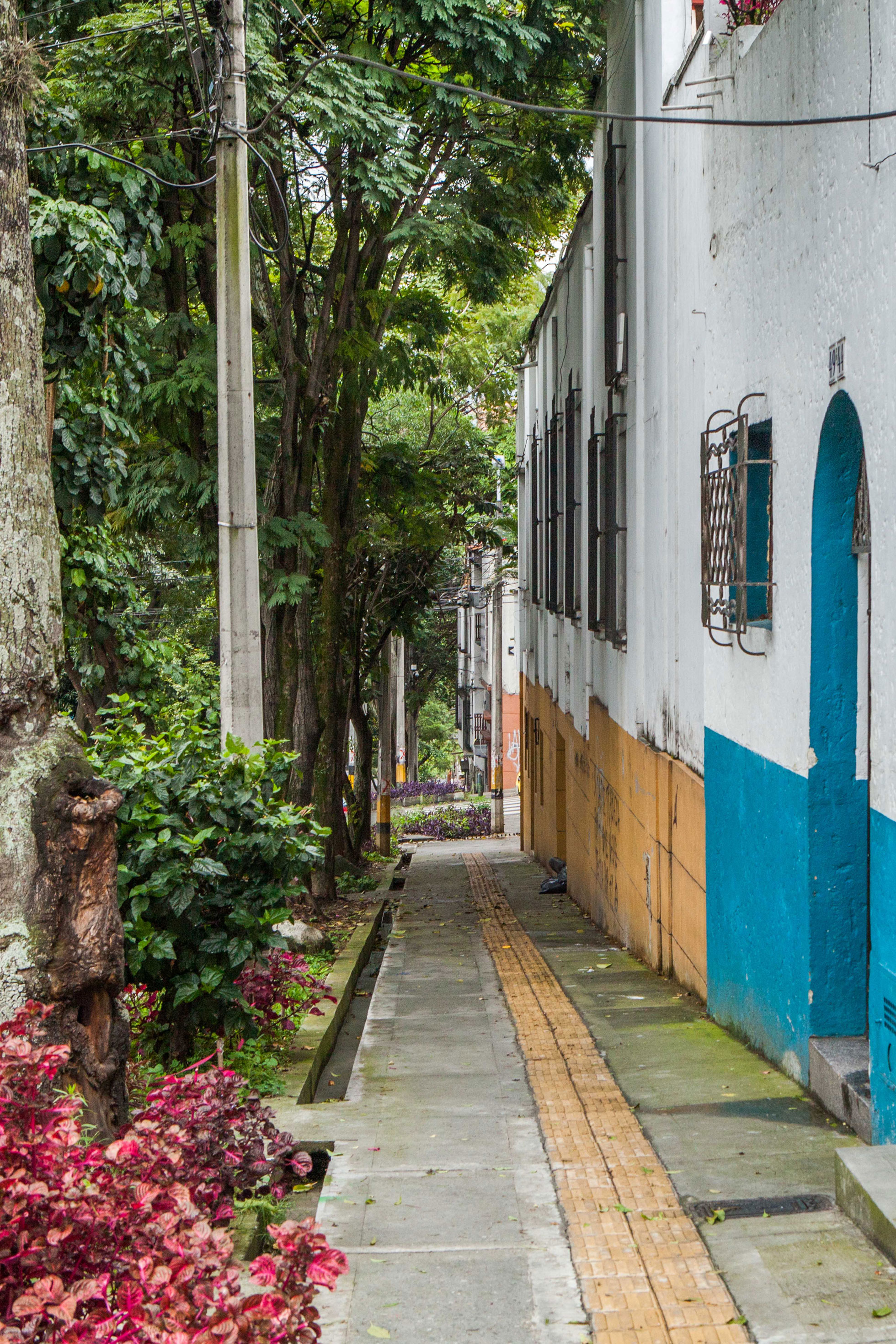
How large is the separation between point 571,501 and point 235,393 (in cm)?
789

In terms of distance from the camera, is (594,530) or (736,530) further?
(594,530)

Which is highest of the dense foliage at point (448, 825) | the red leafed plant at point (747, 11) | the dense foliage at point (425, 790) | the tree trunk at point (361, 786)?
the red leafed plant at point (747, 11)

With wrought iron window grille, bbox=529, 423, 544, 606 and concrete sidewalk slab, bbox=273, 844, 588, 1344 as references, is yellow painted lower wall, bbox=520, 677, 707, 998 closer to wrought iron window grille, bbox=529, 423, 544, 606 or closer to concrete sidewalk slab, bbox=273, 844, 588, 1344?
concrete sidewalk slab, bbox=273, 844, 588, 1344

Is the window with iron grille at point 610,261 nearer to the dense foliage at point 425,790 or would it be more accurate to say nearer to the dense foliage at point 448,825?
the dense foliage at point 448,825

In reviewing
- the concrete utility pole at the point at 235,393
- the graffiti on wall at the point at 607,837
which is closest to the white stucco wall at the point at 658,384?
the graffiti on wall at the point at 607,837

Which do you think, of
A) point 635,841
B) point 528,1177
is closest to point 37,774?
point 528,1177

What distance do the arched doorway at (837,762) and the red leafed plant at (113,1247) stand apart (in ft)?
10.0

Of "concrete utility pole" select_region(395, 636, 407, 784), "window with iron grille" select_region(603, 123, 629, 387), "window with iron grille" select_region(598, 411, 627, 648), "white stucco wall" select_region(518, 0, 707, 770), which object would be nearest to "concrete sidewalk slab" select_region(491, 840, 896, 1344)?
"white stucco wall" select_region(518, 0, 707, 770)

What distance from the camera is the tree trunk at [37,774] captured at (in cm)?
413

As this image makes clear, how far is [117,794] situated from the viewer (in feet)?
14.0

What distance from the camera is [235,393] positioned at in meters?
9.24

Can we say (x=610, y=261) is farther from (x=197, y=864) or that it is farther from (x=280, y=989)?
(x=197, y=864)

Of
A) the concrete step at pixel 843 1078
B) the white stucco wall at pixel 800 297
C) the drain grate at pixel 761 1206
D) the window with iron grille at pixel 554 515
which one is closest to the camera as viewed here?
the drain grate at pixel 761 1206

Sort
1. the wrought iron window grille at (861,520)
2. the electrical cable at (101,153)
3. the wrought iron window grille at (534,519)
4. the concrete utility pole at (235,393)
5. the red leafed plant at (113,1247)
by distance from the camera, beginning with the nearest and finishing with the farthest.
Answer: the red leafed plant at (113,1247), the wrought iron window grille at (861,520), the electrical cable at (101,153), the concrete utility pole at (235,393), the wrought iron window grille at (534,519)
